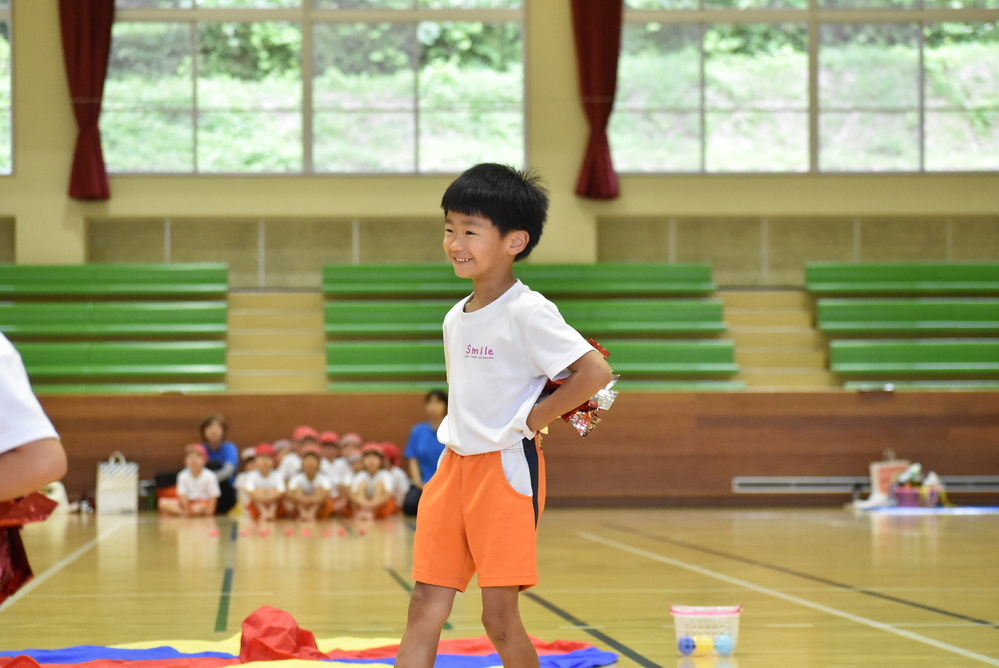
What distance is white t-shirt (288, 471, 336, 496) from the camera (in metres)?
11.1

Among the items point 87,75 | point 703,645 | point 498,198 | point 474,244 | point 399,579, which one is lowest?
point 399,579

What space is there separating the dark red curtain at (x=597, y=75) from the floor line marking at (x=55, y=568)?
715 cm

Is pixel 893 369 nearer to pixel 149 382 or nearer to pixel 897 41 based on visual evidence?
pixel 897 41

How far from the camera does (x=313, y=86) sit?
48.8 ft

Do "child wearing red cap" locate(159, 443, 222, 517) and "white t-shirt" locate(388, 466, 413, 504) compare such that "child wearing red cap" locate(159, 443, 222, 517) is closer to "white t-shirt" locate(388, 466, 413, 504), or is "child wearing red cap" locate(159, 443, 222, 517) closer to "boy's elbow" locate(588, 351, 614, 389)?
"white t-shirt" locate(388, 466, 413, 504)

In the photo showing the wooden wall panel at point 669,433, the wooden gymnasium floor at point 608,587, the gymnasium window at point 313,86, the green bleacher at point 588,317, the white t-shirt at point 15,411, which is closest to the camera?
the white t-shirt at point 15,411

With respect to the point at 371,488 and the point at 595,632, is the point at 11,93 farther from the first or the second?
the point at 595,632

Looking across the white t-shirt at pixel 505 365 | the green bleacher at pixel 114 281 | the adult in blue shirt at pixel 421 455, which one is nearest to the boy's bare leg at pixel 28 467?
the white t-shirt at pixel 505 365

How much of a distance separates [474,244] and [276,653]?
178cm

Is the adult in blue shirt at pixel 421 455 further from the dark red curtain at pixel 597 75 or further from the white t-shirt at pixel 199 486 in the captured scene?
the dark red curtain at pixel 597 75

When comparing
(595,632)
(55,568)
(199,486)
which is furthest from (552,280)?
(595,632)

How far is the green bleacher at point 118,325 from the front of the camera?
1323cm

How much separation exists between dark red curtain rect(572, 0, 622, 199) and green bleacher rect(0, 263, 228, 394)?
4700 mm

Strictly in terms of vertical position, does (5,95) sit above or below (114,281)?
above
